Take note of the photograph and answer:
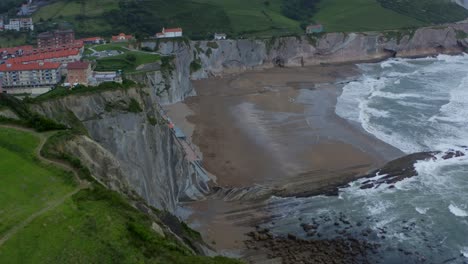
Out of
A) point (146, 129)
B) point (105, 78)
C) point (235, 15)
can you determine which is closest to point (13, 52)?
point (105, 78)

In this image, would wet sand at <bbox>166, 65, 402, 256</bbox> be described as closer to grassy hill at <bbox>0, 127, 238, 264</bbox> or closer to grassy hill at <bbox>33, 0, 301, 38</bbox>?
grassy hill at <bbox>0, 127, 238, 264</bbox>

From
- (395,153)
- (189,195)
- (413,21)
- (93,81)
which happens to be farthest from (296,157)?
(413,21)

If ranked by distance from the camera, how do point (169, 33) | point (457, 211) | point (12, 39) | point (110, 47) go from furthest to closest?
point (169, 33) < point (12, 39) < point (110, 47) < point (457, 211)

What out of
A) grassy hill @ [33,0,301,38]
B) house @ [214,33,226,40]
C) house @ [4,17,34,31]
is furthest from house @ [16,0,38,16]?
house @ [214,33,226,40]

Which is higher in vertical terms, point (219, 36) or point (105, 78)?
point (219, 36)

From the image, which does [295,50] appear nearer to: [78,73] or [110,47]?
[110,47]

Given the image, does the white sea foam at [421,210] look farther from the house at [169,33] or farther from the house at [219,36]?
the house at [219,36]

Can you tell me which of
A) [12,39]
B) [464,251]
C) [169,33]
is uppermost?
[169,33]
